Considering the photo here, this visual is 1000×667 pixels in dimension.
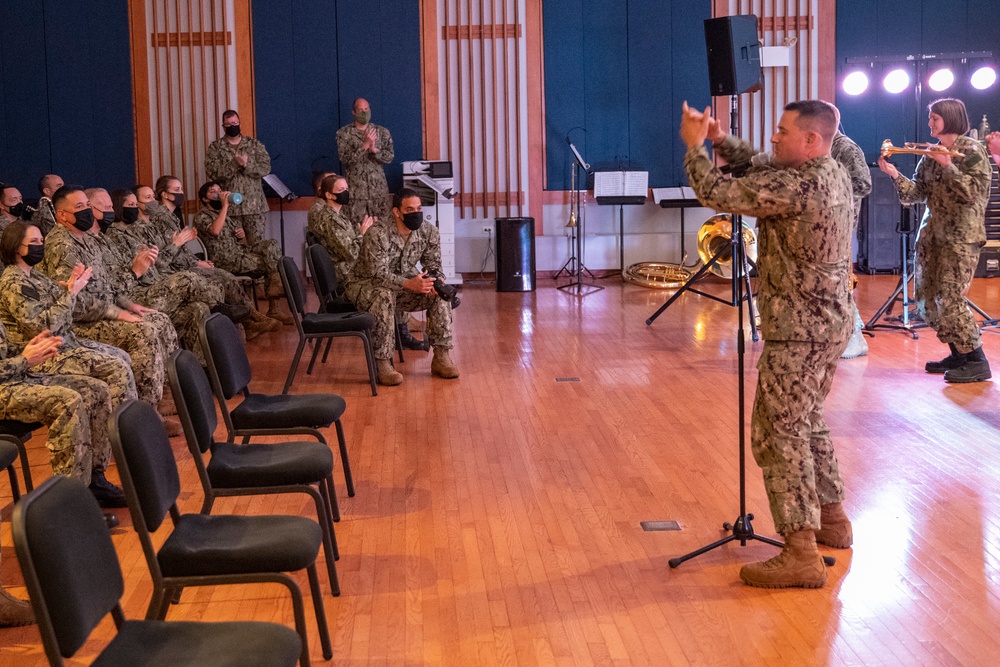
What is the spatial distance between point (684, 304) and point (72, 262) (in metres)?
6.62

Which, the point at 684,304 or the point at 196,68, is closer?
the point at 684,304

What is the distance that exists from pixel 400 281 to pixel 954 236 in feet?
11.7

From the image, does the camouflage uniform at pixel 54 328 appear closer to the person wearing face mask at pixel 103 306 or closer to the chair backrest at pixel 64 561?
the person wearing face mask at pixel 103 306

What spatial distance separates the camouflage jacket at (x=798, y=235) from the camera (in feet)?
11.7

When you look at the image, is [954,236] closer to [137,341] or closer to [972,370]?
[972,370]

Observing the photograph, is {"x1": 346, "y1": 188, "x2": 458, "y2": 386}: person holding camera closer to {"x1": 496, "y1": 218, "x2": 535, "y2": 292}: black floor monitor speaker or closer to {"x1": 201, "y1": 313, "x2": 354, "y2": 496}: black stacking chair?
{"x1": 201, "y1": 313, "x2": 354, "y2": 496}: black stacking chair

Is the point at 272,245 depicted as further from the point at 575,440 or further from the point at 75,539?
the point at 75,539

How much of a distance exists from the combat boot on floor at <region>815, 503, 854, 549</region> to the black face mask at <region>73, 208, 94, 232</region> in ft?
12.4

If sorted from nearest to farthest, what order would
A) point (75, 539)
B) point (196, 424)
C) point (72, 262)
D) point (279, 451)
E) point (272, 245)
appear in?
point (75, 539)
point (196, 424)
point (279, 451)
point (72, 262)
point (272, 245)

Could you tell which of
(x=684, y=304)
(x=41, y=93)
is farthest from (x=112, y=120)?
(x=684, y=304)

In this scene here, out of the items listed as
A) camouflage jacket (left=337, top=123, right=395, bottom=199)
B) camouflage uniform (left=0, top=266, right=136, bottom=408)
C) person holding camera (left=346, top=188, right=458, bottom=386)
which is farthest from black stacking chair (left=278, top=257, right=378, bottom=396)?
camouflage jacket (left=337, top=123, right=395, bottom=199)

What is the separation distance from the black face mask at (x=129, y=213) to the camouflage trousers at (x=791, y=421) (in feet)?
16.4

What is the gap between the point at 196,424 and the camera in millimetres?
3578

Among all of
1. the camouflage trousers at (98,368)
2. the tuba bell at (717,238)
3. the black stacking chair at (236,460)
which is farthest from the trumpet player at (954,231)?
the camouflage trousers at (98,368)
